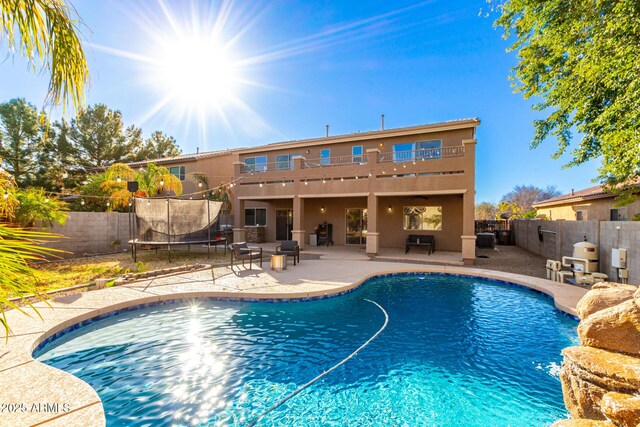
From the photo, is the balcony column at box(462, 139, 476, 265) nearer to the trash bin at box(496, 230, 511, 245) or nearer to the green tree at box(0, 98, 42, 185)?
the trash bin at box(496, 230, 511, 245)

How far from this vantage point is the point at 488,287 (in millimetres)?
8398

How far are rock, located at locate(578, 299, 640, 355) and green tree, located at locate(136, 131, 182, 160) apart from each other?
121ft

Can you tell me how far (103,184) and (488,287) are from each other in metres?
20.3

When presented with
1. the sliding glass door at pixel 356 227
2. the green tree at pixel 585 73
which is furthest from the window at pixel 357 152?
the green tree at pixel 585 73

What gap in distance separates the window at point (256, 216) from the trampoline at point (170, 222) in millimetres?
6774

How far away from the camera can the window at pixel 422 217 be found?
14.6m

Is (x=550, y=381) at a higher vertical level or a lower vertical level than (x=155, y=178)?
lower

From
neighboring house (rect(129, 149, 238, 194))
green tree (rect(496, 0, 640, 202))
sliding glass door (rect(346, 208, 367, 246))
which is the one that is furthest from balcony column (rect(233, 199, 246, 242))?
green tree (rect(496, 0, 640, 202))

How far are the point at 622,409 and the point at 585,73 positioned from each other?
926cm

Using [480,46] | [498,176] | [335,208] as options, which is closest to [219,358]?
[335,208]

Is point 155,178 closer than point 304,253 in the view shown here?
No

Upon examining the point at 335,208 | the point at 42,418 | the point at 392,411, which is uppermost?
the point at 335,208

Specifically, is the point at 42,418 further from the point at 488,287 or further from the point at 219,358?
the point at 488,287

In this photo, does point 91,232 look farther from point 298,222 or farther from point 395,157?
point 395,157
